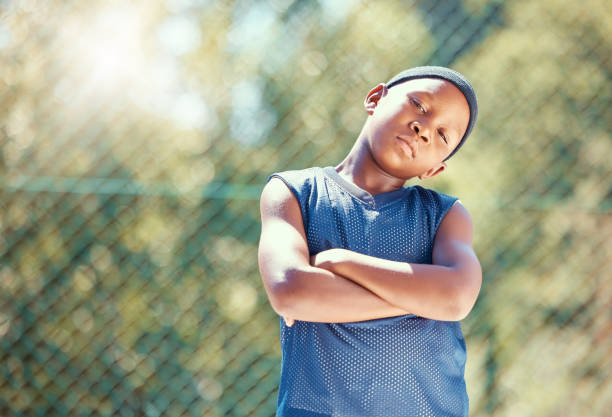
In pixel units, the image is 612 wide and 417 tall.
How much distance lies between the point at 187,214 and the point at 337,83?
1185 mm

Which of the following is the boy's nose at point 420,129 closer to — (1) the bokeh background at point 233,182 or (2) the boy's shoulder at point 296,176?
(2) the boy's shoulder at point 296,176

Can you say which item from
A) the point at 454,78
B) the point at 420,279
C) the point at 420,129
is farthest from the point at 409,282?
the point at 454,78

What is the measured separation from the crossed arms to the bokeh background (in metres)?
1.35

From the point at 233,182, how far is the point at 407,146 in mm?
2512

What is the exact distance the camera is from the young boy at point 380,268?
0.84 m

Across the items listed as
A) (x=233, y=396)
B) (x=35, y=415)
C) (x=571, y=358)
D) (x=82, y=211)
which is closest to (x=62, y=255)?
(x=82, y=211)

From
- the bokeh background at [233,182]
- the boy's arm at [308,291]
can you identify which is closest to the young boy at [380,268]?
the boy's arm at [308,291]

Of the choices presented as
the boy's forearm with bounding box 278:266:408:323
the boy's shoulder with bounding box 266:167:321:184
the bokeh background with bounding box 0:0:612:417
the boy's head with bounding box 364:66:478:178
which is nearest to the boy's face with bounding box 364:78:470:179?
the boy's head with bounding box 364:66:478:178

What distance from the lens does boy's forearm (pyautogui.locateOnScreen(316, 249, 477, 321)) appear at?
837 millimetres

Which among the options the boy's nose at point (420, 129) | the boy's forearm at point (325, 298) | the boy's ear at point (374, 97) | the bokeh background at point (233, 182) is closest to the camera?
the boy's forearm at point (325, 298)

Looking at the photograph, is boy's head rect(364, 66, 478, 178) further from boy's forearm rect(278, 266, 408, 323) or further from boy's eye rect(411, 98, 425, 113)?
boy's forearm rect(278, 266, 408, 323)

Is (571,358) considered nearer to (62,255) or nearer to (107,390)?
(107,390)

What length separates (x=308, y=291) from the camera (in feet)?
2.72

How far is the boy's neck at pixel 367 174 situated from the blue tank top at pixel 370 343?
0.09 ft
